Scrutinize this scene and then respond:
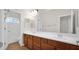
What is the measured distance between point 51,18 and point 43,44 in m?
0.43

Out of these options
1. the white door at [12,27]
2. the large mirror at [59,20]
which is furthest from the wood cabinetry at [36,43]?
the white door at [12,27]

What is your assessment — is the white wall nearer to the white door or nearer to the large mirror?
the large mirror

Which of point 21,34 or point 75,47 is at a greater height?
point 21,34

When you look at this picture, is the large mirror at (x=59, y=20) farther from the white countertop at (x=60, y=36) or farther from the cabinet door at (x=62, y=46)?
the cabinet door at (x=62, y=46)

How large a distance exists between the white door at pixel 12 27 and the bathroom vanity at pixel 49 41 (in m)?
0.16

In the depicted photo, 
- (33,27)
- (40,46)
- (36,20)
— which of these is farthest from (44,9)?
(40,46)

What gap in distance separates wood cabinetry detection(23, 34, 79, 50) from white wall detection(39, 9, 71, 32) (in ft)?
0.61

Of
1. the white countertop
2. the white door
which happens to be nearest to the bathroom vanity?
the white countertop

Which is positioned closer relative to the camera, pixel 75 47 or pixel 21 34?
pixel 75 47

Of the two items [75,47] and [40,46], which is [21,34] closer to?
[40,46]

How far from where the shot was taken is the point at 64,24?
175 cm

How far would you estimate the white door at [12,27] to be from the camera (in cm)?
177
